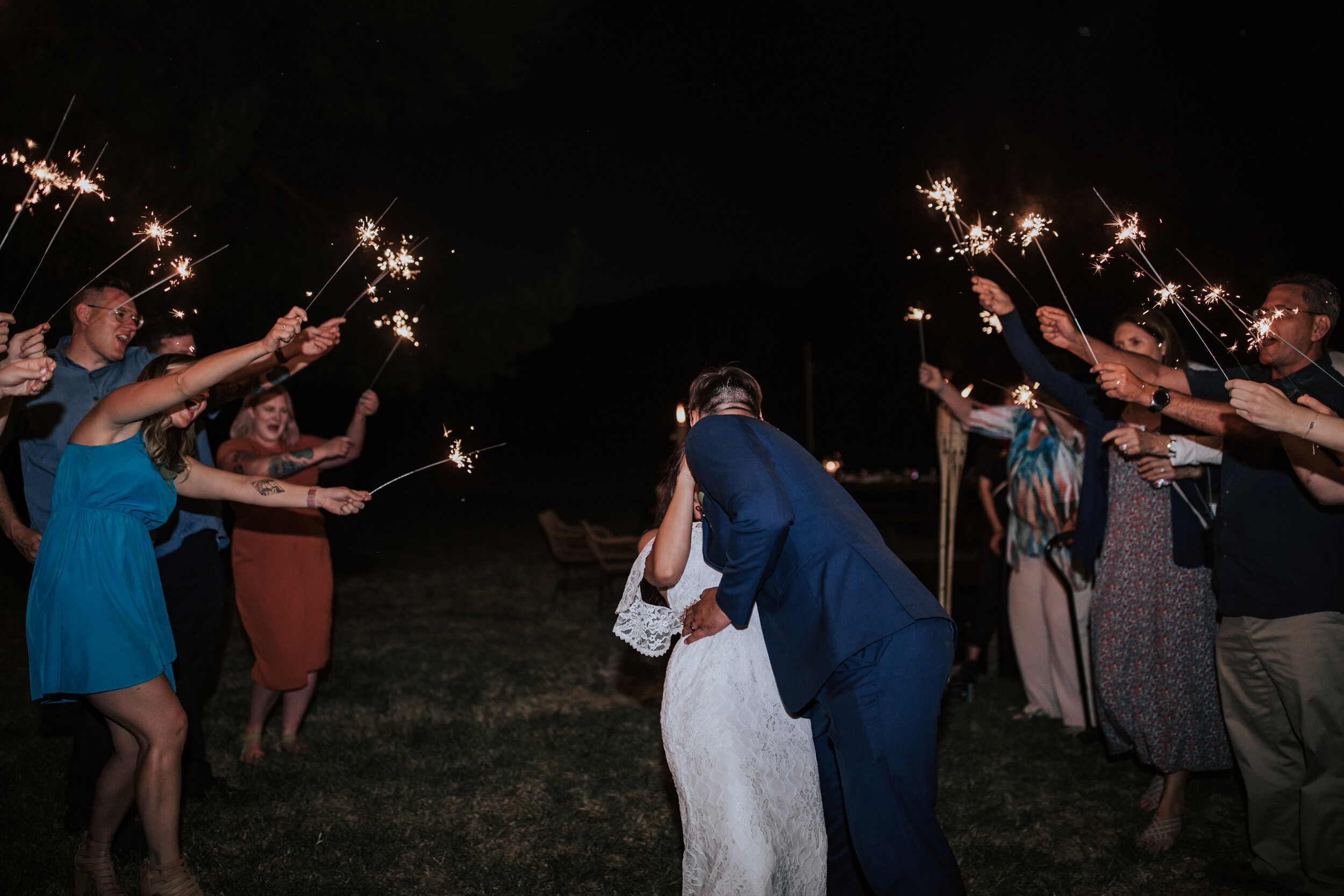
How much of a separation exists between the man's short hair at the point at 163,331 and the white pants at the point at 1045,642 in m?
4.69

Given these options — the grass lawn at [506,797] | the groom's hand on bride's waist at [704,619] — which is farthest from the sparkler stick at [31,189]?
the grass lawn at [506,797]

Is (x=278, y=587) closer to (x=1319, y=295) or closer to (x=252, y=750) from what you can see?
(x=252, y=750)

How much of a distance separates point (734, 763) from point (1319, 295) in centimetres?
258

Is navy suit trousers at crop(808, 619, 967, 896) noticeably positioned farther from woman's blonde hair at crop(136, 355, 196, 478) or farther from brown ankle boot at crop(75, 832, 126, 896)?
brown ankle boot at crop(75, 832, 126, 896)

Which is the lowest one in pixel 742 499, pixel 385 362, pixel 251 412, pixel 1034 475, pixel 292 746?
pixel 292 746

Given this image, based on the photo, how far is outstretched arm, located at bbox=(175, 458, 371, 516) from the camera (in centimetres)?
307

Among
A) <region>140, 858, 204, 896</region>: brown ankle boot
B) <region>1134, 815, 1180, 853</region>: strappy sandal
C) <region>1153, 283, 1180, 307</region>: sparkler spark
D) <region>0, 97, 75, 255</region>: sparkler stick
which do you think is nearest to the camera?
<region>0, 97, 75, 255</region>: sparkler stick

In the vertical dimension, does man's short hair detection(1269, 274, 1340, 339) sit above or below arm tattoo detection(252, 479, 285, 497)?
above

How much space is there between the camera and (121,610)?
8.94 ft

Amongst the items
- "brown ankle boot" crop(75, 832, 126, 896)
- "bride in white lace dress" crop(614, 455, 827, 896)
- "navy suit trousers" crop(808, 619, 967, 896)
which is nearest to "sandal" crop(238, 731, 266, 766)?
"brown ankle boot" crop(75, 832, 126, 896)

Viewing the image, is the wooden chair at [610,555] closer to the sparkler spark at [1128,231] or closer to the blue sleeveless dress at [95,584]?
the blue sleeveless dress at [95,584]

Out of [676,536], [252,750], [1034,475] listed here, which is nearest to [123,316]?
[252,750]

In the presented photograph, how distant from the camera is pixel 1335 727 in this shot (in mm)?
2885

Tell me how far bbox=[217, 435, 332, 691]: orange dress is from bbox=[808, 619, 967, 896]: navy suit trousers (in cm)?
307
